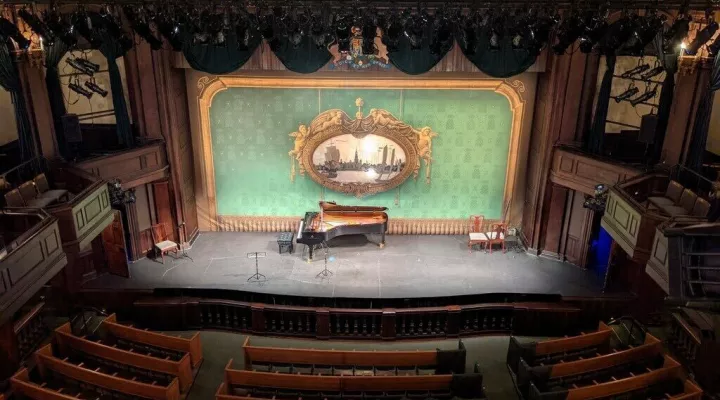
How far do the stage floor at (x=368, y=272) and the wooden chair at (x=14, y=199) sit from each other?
242 centimetres

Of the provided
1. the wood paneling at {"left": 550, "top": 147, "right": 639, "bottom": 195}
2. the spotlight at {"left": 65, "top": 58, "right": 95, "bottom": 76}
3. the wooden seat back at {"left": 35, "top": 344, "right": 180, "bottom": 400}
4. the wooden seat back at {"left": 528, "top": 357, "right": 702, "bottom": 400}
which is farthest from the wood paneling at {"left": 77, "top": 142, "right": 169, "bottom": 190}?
the wooden seat back at {"left": 528, "top": 357, "right": 702, "bottom": 400}

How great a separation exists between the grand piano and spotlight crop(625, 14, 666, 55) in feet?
18.4

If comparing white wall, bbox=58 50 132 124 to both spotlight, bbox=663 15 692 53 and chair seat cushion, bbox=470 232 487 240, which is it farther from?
spotlight, bbox=663 15 692 53

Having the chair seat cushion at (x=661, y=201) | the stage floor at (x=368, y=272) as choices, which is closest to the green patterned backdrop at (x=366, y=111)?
the stage floor at (x=368, y=272)

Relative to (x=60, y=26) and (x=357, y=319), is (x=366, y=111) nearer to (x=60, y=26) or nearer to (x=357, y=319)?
(x=357, y=319)

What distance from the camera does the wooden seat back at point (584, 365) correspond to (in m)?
7.46

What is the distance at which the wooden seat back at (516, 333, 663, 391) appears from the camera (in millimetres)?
7465

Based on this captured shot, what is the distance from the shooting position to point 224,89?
11891 mm

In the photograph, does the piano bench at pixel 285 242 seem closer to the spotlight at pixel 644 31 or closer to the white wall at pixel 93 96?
the white wall at pixel 93 96

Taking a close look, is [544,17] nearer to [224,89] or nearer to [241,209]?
[224,89]

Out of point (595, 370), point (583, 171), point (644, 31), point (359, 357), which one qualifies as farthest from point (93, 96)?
point (595, 370)

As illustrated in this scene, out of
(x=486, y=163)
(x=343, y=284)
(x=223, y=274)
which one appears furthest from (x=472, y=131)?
(x=223, y=274)

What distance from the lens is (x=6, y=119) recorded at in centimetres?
1204

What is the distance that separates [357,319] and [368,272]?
1783 millimetres
